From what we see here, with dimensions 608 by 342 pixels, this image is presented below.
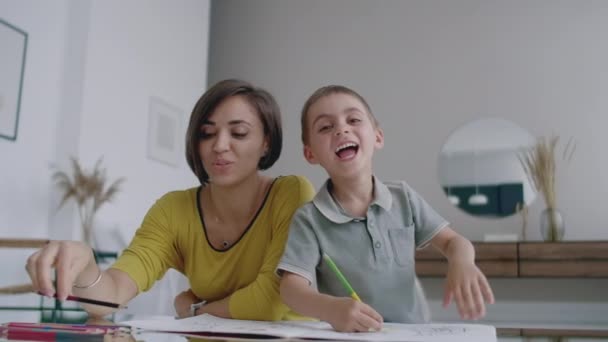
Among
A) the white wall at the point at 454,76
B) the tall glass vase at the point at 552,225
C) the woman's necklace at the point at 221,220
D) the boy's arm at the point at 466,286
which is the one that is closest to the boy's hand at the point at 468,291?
the boy's arm at the point at 466,286

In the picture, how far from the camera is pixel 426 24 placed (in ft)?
14.3

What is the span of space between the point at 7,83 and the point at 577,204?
335 cm

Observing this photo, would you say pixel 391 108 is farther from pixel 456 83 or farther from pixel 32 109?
pixel 32 109

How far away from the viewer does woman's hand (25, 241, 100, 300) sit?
67 centimetres

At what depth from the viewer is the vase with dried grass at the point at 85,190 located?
3.11 m

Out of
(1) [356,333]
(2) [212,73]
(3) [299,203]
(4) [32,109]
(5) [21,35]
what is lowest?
(1) [356,333]

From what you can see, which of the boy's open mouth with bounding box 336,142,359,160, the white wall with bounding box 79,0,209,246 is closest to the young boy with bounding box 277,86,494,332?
the boy's open mouth with bounding box 336,142,359,160

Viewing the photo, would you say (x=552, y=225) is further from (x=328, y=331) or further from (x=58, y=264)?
(x=58, y=264)

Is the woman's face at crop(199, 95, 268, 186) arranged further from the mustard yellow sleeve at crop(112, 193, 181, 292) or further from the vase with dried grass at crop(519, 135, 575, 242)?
the vase with dried grass at crop(519, 135, 575, 242)

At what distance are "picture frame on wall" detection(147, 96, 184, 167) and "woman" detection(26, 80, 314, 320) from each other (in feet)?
9.38

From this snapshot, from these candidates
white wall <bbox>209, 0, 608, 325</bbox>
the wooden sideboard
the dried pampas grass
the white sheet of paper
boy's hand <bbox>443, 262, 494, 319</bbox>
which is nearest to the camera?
the white sheet of paper

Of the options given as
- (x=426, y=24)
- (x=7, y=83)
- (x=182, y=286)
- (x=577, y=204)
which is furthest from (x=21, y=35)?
(x=577, y=204)

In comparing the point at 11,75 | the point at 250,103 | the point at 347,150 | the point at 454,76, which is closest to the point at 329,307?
the point at 347,150

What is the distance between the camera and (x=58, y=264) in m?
0.71
